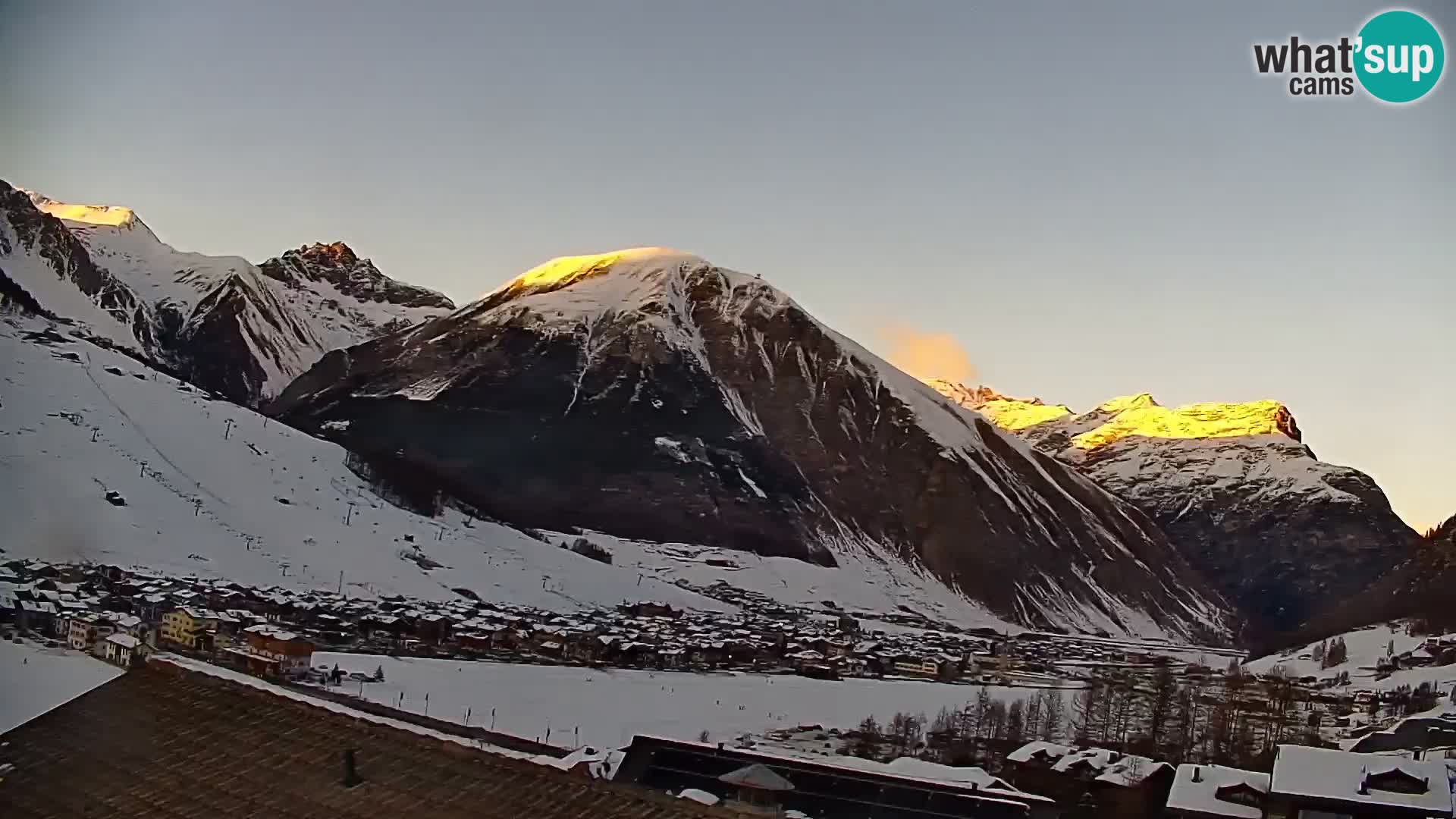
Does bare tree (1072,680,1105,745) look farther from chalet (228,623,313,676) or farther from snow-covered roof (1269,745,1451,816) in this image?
chalet (228,623,313,676)

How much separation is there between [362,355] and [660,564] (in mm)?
23120

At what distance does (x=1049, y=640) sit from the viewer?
1174 inches

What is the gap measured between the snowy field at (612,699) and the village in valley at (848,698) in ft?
0.26

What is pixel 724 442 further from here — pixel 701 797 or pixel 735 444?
pixel 701 797

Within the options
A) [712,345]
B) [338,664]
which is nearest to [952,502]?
[712,345]

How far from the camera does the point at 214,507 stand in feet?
55.0

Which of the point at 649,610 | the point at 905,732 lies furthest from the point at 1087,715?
the point at 649,610

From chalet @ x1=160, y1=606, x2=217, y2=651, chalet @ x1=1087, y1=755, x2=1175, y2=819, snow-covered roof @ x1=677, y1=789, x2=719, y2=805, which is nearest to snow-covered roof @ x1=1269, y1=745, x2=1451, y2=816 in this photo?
chalet @ x1=1087, y1=755, x2=1175, y2=819

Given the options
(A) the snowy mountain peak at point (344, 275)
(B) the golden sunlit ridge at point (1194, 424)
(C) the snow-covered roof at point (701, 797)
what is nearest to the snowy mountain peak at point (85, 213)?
(C) the snow-covered roof at point (701, 797)

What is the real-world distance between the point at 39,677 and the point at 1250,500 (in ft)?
152

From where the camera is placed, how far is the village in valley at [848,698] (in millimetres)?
7324

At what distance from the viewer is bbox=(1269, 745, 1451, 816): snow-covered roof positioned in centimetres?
603

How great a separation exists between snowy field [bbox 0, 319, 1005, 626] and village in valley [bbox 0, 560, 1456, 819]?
27.1 inches

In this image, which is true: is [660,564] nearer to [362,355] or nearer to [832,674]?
[832,674]
